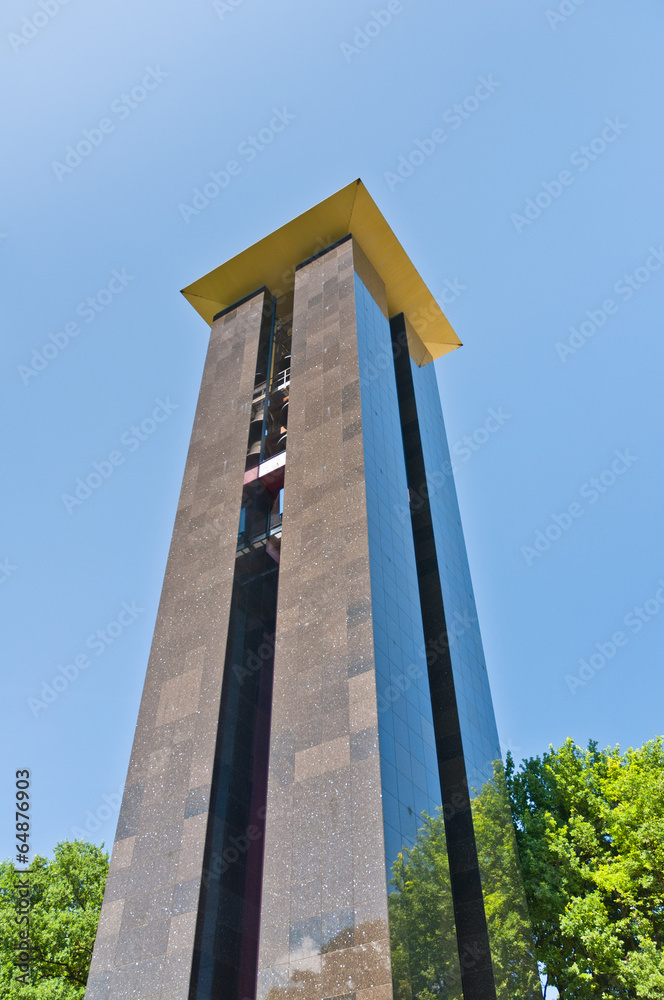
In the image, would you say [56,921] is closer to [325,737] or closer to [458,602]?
[325,737]

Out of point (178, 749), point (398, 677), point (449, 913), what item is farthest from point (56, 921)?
point (398, 677)

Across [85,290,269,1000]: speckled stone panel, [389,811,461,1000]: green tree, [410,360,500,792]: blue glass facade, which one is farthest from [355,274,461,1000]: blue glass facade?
[85,290,269,1000]: speckled stone panel

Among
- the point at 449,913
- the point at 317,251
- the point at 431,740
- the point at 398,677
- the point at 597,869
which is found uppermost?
the point at 317,251

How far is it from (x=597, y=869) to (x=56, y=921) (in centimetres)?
2013

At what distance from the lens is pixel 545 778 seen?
92.3 feet

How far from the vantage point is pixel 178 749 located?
21.2 m

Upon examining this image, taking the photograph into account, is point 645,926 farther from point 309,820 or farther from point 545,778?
point 309,820

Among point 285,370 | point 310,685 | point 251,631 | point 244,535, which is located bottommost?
point 310,685

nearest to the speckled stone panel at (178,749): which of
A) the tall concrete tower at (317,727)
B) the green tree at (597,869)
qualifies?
the tall concrete tower at (317,727)

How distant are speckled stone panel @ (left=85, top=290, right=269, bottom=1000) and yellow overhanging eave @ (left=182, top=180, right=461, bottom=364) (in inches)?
373

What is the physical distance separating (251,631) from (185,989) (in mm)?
10412

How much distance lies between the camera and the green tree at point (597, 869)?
72.1 ft

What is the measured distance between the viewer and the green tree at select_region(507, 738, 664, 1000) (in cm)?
2198

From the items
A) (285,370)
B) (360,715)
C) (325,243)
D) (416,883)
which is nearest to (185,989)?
(416,883)
